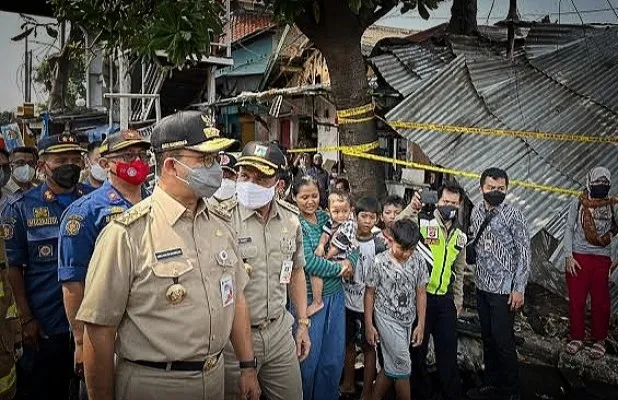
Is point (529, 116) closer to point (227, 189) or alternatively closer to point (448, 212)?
point (448, 212)

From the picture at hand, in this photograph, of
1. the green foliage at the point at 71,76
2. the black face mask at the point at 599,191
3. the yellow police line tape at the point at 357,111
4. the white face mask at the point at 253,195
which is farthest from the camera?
the green foliage at the point at 71,76

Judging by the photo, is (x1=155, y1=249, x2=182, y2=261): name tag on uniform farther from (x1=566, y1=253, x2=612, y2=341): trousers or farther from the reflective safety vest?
(x1=566, y1=253, x2=612, y2=341): trousers

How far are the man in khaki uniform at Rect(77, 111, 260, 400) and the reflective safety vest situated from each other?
2166 mm

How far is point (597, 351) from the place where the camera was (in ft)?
15.8

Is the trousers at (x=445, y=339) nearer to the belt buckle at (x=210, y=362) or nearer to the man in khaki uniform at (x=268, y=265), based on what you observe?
the man in khaki uniform at (x=268, y=265)

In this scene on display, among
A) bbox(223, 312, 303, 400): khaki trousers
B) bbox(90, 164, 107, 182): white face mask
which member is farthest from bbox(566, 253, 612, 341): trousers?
bbox(90, 164, 107, 182): white face mask

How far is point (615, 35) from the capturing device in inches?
247

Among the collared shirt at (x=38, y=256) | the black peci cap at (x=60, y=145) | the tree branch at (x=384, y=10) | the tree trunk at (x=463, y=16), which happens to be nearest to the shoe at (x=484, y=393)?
the collared shirt at (x=38, y=256)

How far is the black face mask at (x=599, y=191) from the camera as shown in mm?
4648

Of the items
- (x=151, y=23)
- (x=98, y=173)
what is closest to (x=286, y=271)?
(x=98, y=173)

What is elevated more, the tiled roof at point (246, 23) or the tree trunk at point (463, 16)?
the tiled roof at point (246, 23)

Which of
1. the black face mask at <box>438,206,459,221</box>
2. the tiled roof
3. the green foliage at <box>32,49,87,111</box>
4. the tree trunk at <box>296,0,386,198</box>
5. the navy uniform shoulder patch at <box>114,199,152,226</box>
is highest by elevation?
the tiled roof

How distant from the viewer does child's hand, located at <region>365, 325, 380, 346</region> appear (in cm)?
393

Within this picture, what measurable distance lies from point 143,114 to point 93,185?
11507mm
